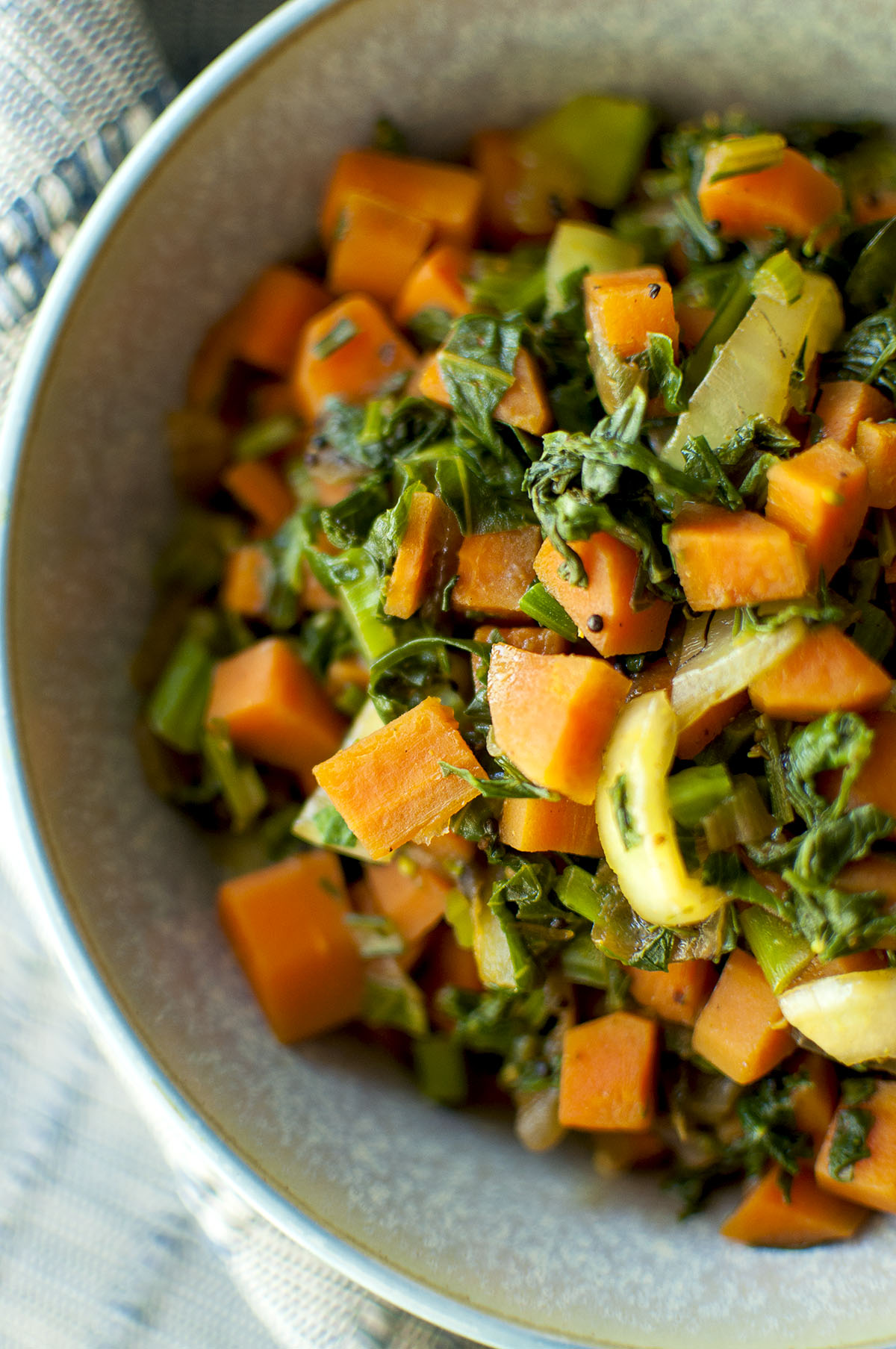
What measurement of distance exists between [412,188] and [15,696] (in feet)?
5.32

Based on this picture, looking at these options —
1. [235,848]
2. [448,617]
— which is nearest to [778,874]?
[448,617]

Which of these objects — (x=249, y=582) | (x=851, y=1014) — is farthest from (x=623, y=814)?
(x=249, y=582)

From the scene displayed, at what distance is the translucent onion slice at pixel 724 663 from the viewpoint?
2100 mm

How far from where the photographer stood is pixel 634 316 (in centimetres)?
231

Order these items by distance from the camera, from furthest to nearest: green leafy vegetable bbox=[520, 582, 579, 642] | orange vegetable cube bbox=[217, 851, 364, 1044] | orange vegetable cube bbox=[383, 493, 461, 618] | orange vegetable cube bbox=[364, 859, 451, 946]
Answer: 1. orange vegetable cube bbox=[217, 851, 364, 1044]
2. orange vegetable cube bbox=[364, 859, 451, 946]
3. orange vegetable cube bbox=[383, 493, 461, 618]
4. green leafy vegetable bbox=[520, 582, 579, 642]

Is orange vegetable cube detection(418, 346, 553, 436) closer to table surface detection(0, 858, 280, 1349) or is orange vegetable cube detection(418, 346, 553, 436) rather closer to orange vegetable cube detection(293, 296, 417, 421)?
orange vegetable cube detection(293, 296, 417, 421)

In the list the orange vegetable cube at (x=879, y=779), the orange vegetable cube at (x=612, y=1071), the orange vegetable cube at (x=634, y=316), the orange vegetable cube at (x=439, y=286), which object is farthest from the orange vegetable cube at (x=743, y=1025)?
the orange vegetable cube at (x=439, y=286)

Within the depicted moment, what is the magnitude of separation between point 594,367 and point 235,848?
5.07ft

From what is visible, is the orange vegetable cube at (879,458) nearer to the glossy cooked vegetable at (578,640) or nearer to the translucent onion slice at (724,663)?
the glossy cooked vegetable at (578,640)

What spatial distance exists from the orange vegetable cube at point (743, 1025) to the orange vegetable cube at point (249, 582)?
1.46 meters

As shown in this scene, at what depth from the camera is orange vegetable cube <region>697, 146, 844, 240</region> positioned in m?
2.48

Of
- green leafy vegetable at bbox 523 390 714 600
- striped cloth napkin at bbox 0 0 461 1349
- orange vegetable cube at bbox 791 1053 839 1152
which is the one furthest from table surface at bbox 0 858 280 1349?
green leafy vegetable at bbox 523 390 714 600

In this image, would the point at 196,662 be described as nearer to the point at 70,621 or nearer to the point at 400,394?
the point at 70,621

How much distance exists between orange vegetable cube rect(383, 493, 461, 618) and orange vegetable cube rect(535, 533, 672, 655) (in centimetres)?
28
